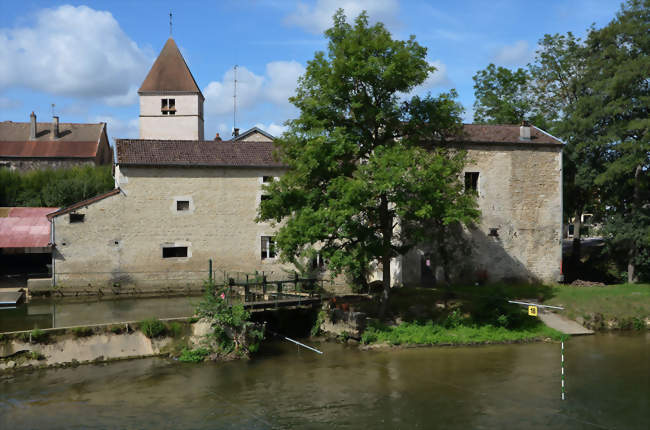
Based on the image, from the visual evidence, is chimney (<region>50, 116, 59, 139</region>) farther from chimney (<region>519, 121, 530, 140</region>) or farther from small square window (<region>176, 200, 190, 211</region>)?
chimney (<region>519, 121, 530, 140</region>)

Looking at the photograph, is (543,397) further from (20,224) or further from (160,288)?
(20,224)

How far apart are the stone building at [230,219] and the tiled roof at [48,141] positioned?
883 inches

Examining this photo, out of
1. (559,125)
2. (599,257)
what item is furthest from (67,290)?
(599,257)

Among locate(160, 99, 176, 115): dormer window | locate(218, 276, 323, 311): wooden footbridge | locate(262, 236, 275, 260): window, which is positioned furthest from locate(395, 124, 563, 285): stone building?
locate(160, 99, 176, 115): dormer window

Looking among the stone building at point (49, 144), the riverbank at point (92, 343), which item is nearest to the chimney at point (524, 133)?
the riverbank at point (92, 343)

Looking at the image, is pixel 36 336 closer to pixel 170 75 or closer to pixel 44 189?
pixel 44 189

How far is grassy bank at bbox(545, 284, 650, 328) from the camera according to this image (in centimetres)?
1972

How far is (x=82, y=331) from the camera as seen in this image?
1502cm

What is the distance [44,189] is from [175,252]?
1302 centimetres

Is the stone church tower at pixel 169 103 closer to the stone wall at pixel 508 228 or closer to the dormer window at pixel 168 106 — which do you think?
the dormer window at pixel 168 106

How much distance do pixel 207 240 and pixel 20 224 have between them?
8.96 m

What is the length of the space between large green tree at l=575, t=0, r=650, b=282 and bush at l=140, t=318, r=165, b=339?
19.1m

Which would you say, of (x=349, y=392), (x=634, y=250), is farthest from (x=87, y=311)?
(x=634, y=250)

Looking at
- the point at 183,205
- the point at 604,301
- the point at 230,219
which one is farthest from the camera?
the point at 230,219
